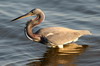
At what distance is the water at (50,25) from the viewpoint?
8477 mm

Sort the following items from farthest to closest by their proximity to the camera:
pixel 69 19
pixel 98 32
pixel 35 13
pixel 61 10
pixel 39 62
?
pixel 61 10
pixel 69 19
pixel 98 32
pixel 35 13
pixel 39 62

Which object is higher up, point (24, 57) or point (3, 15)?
point (3, 15)

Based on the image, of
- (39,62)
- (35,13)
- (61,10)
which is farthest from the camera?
(61,10)

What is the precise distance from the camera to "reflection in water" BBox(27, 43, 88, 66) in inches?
328

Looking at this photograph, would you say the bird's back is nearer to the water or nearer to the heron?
the heron

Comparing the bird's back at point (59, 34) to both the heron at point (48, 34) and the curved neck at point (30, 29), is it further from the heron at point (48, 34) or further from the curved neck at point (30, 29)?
the curved neck at point (30, 29)

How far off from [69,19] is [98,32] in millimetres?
1458

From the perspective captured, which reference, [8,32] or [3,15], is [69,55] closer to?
[8,32]

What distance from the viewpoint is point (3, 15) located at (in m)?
11.6

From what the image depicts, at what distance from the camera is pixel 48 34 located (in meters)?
9.00

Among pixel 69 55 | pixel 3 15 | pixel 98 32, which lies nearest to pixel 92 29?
pixel 98 32

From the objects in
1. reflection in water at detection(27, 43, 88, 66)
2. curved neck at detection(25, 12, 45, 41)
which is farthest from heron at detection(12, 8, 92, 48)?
reflection in water at detection(27, 43, 88, 66)

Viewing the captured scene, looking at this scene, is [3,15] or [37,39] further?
[3,15]

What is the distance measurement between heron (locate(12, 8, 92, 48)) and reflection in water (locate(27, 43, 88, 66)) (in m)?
0.20
